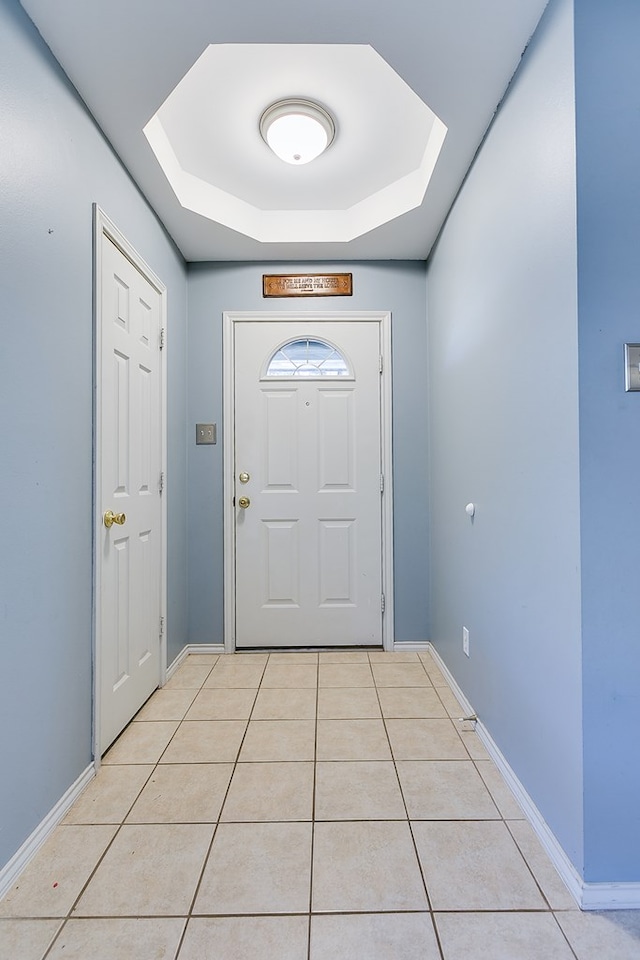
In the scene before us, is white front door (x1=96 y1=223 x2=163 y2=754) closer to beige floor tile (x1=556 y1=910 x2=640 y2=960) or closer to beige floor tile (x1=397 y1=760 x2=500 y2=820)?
beige floor tile (x1=397 y1=760 x2=500 y2=820)

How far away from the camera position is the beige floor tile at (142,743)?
1.70 metres

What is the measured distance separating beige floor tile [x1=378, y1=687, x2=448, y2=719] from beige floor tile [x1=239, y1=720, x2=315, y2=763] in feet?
1.19

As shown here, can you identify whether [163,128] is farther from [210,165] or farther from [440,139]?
[440,139]

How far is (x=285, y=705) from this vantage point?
208 centimetres

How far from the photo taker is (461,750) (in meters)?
1.70

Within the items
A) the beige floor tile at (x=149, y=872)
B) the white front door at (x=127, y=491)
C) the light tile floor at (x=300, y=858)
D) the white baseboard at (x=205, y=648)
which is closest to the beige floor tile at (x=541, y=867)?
the light tile floor at (x=300, y=858)

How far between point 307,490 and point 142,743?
148 cm

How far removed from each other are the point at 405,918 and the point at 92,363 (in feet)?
5.90

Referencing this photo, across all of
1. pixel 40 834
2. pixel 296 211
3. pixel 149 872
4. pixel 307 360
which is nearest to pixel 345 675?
pixel 149 872

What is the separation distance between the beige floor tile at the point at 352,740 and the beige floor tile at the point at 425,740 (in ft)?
0.15

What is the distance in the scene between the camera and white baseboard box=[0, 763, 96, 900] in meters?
1.15

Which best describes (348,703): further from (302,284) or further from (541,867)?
(302,284)

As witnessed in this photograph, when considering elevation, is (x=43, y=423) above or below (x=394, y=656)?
above

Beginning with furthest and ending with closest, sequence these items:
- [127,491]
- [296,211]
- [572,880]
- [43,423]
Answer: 1. [296,211]
2. [127,491]
3. [43,423]
4. [572,880]
